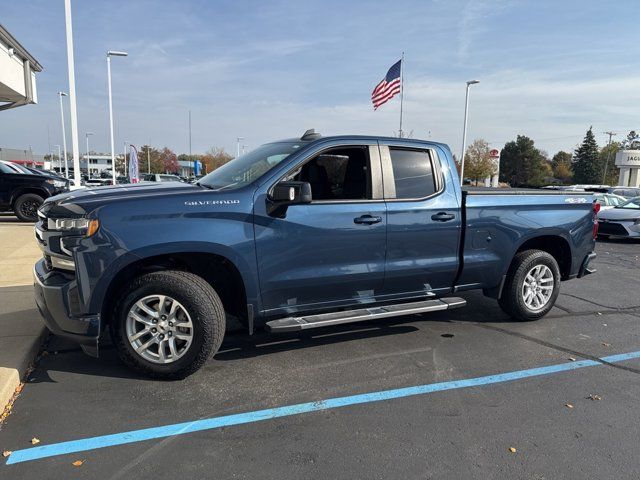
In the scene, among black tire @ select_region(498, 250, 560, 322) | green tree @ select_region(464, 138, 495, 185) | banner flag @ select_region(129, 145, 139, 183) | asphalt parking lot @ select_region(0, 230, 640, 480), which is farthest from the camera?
green tree @ select_region(464, 138, 495, 185)

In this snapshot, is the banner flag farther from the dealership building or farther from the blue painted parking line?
the blue painted parking line

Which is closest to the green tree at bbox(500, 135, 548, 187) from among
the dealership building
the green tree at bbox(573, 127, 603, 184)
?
the green tree at bbox(573, 127, 603, 184)

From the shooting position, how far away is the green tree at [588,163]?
249 feet

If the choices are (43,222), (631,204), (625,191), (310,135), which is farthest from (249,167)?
(625,191)

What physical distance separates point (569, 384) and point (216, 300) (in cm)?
295

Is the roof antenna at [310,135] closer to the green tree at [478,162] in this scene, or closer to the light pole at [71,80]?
the light pole at [71,80]

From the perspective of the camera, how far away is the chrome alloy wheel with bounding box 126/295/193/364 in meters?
3.66

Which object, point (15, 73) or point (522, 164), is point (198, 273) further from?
point (522, 164)

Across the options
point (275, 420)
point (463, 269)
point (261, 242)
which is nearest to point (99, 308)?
point (261, 242)

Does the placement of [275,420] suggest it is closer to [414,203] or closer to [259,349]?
[259,349]

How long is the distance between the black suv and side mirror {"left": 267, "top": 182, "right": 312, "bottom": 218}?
1119 centimetres

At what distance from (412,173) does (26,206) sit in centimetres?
1204

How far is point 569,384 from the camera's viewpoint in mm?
3889

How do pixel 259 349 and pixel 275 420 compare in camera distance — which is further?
pixel 259 349
